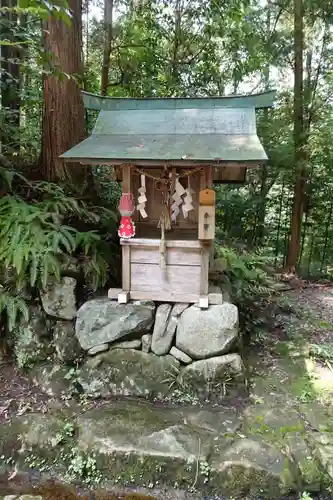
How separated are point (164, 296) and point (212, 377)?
105cm

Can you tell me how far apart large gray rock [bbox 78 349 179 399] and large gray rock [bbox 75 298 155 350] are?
198 mm

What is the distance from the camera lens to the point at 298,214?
8867mm

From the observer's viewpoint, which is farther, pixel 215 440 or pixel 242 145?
pixel 242 145

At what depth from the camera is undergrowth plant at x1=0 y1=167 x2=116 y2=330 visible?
3.95m

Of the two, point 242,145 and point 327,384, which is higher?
point 242,145

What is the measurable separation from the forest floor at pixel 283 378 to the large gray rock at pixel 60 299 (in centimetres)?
83

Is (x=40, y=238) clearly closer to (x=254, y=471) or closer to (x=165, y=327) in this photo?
(x=165, y=327)

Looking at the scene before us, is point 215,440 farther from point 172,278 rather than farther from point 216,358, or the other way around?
point 172,278

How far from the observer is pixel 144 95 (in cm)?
754

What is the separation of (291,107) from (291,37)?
150cm

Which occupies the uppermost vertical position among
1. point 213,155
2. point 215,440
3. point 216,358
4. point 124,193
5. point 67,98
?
point 67,98

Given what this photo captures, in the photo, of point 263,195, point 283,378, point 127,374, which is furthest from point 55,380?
point 263,195

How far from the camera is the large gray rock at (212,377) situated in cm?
380

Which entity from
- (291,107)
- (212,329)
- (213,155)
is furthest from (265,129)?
(212,329)
